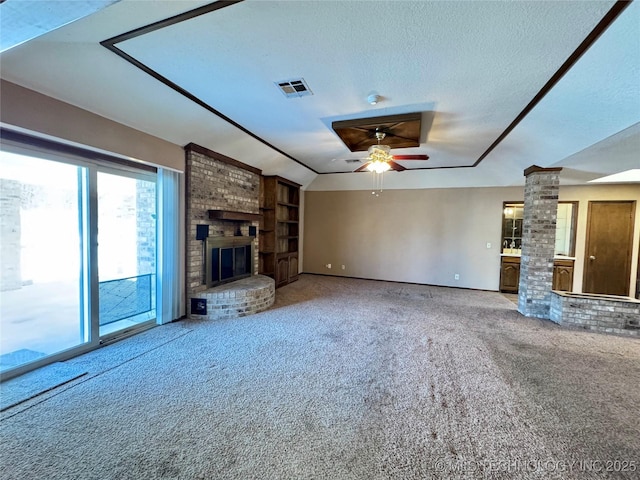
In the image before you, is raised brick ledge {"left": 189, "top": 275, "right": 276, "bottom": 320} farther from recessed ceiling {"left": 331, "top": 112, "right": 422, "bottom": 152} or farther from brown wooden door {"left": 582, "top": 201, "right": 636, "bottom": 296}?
brown wooden door {"left": 582, "top": 201, "right": 636, "bottom": 296}

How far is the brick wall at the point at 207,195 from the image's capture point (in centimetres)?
439

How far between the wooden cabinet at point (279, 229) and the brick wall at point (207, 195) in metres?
0.82

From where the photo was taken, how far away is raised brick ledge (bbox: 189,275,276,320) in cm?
445

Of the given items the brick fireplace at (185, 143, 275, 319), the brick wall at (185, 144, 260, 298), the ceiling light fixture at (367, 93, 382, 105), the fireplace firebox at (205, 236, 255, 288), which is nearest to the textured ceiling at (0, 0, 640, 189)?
the ceiling light fixture at (367, 93, 382, 105)

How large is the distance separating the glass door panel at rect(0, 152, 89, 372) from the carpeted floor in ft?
1.75

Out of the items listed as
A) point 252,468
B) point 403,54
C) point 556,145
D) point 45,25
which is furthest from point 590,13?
point 252,468

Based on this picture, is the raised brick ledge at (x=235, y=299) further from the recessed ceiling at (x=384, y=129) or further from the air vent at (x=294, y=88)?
the air vent at (x=294, y=88)

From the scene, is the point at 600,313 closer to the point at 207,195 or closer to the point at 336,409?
the point at 336,409

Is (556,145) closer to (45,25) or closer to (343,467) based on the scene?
(343,467)

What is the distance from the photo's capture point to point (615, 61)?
217cm

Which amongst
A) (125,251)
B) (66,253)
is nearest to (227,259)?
(125,251)

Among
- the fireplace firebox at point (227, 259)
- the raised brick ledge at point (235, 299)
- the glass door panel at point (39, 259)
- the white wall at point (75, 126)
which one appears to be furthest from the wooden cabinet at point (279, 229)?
the glass door panel at point (39, 259)

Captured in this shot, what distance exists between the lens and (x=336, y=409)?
90.9 inches

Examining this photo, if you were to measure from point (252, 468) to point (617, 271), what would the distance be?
8389mm
